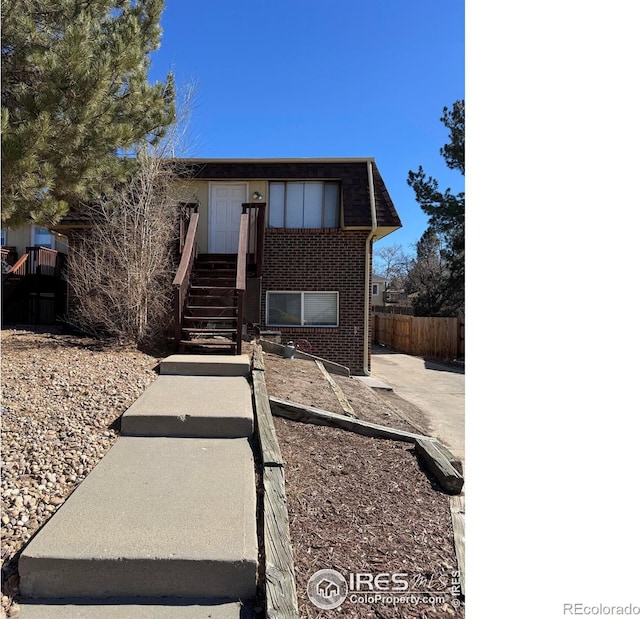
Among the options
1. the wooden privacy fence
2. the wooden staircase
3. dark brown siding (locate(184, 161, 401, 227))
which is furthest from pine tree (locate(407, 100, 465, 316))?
the wooden staircase

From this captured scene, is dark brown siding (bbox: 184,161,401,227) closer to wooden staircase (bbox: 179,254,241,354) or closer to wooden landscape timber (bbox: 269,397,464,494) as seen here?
wooden staircase (bbox: 179,254,241,354)

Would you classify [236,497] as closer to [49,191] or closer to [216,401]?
[216,401]

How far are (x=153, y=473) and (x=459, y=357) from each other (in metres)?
15.6

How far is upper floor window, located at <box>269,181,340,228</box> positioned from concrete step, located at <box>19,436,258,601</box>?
820 cm

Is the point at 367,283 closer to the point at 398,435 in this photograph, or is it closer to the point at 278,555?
the point at 398,435

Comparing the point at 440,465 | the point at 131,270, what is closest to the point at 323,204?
the point at 131,270

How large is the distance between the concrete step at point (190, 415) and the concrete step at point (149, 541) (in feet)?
2.20

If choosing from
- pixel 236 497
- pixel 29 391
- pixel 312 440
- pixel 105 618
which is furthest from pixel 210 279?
pixel 105 618

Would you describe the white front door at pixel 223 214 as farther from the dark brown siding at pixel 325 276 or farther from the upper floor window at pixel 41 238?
the upper floor window at pixel 41 238

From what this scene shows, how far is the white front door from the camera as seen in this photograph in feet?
34.4

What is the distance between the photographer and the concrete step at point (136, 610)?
2029 mm

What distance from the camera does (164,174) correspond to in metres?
8.41

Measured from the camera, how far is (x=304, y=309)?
10.3 meters

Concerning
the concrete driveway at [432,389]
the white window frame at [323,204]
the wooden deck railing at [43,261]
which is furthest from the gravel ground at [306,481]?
the wooden deck railing at [43,261]
